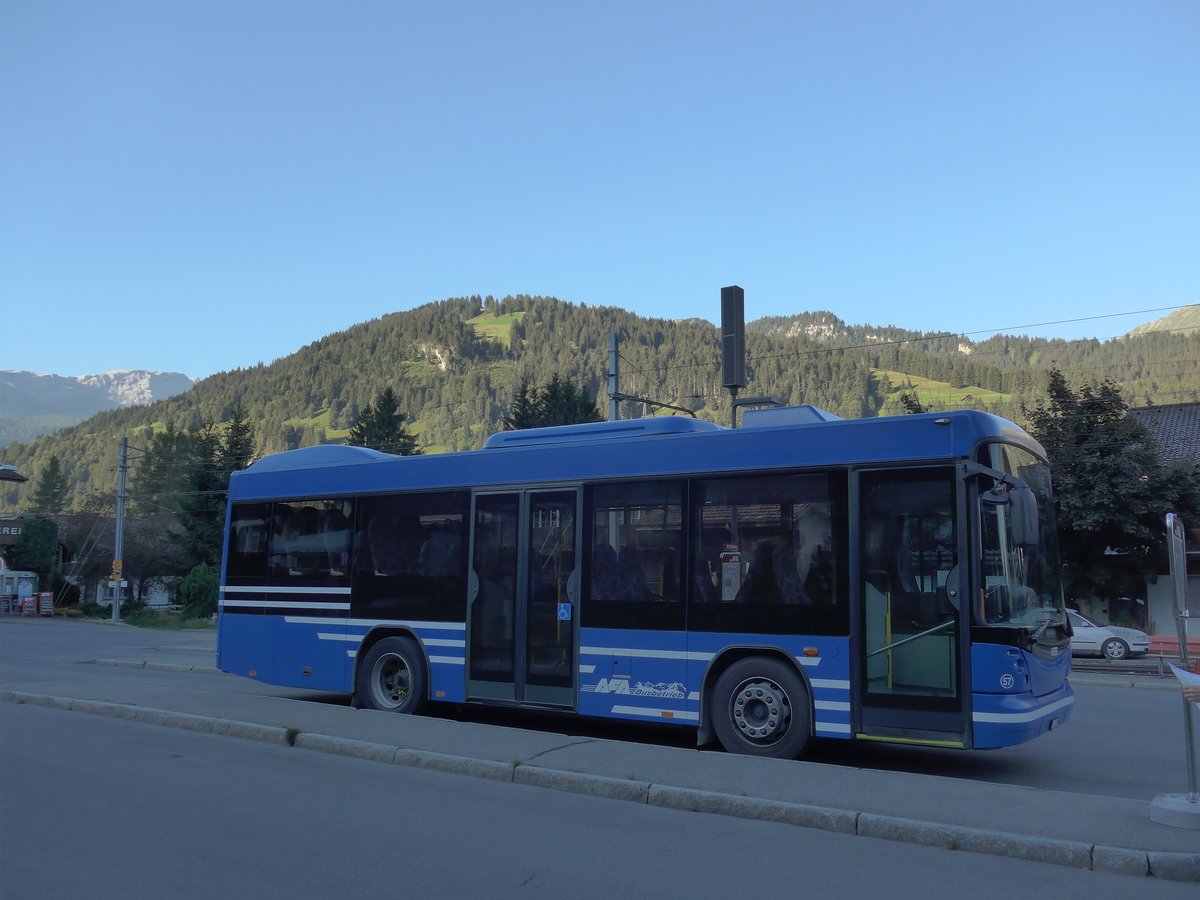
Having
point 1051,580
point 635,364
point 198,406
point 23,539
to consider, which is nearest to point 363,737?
point 1051,580

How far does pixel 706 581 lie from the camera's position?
32.4 ft

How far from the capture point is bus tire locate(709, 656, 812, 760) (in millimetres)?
9039

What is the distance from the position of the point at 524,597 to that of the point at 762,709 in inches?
122

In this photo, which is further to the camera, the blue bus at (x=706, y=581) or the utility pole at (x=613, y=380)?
the utility pole at (x=613, y=380)

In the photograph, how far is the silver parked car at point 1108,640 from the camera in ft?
89.7

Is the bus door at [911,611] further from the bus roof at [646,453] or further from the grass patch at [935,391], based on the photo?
the grass patch at [935,391]

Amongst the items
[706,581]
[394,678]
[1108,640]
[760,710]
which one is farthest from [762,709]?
[1108,640]

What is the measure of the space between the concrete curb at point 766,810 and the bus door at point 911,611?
6.43ft

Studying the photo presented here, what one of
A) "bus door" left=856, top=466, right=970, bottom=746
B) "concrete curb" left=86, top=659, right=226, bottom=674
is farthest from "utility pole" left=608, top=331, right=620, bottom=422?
"bus door" left=856, top=466, right=970, bottom=746

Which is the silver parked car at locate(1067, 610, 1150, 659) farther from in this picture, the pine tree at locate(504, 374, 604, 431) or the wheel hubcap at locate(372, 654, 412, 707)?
the pine tree at locate(504, 374, 604, 431)

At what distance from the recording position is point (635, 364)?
150125mm

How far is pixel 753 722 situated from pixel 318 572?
6.50 m

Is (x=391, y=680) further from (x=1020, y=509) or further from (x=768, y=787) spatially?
(x=1020, y=509)

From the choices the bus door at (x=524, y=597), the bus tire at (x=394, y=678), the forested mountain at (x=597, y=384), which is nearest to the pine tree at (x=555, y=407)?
the bus tire at (x=394, y=678)
